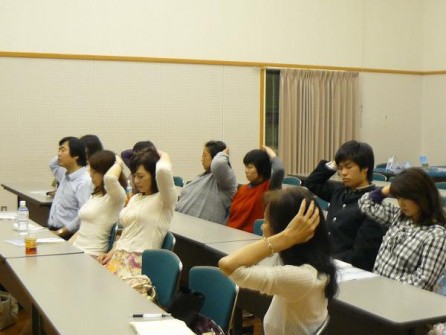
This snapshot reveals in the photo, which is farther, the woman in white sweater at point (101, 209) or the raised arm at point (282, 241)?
the woman in white sweater at point (101, 209)

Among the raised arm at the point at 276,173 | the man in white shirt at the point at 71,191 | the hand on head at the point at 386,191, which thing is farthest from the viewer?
the man in white shirt at the point at 71,191

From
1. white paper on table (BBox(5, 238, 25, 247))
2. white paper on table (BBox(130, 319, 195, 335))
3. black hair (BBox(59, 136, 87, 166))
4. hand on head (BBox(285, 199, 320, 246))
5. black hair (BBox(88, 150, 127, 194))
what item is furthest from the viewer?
black hair (BBox(59, 136, 87, 166))

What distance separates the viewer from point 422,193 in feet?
9.86

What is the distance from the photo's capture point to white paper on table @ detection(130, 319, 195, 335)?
219cm

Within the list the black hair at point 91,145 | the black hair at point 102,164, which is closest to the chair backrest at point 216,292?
the black hair at point 102,164

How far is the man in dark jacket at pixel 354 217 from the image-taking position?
3428 millimetres

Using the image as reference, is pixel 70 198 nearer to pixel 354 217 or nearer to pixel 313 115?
pixel 354 217

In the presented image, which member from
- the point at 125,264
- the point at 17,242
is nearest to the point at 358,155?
the point at 125,264

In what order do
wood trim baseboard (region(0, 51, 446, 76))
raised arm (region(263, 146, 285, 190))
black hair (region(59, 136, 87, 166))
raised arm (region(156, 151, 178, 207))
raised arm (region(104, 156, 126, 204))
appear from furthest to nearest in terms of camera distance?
wood trim baseboard (region(0, 51, 446, 76)) → black hair (region(59, 136, 87, 166)) → raised arm (region(263, 146, 285, 190)) → raised arm (region(104, 156, 126, 204)) → raised arm (region(156, 151, 178, 207))

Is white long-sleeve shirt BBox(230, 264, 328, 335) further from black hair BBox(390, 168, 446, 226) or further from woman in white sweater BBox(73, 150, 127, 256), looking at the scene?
woman in white sweater BBox(73, 150, 127, 256)

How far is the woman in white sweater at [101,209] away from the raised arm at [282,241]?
2.16 meters

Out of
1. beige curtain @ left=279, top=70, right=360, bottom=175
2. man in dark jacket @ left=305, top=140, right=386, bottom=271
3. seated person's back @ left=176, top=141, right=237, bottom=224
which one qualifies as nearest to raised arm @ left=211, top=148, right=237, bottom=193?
seated person's back @ left=176, top=141, right=237, bottom=224

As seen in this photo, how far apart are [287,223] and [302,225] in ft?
0.27

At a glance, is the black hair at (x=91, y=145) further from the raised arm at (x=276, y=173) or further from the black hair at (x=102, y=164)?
the raised arm at (x=276, y=173)
